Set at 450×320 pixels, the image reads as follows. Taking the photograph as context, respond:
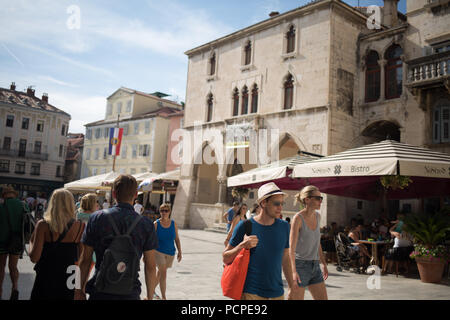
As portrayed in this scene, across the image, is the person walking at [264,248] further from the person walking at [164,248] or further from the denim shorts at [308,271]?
the person walking at [164,248]

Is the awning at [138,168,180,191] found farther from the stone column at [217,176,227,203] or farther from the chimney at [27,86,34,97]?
the chimney at [27,86,34,97]

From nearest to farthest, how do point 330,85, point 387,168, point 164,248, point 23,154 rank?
point 164,248 < point 387,168 < point 330,85 < point 23,154

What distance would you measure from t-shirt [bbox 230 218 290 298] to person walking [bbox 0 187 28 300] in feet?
12.4

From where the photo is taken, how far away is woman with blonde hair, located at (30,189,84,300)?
11.7ft

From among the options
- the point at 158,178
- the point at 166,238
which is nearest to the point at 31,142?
the point at 158,178

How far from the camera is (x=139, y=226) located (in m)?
3.04

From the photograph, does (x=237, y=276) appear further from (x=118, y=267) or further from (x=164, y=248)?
(x=164, y=248)

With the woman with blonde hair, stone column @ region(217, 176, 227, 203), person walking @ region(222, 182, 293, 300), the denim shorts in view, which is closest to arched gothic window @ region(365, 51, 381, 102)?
stone column @ region(217, 176, 227, 203)

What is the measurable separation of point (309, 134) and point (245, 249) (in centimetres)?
1625

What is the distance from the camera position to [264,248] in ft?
11.4

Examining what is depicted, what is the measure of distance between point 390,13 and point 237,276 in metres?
22.6

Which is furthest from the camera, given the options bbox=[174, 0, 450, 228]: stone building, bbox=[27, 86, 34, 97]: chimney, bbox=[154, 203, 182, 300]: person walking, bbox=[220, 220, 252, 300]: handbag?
bbox=[27, 86, 34, 97]: chimney
